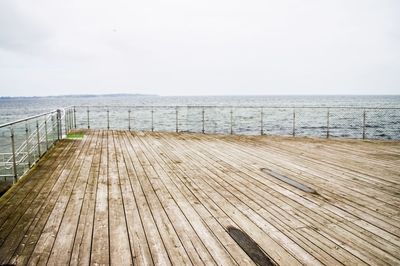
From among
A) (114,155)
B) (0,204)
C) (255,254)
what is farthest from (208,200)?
(114,155)

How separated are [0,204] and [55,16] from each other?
13031 millimetres

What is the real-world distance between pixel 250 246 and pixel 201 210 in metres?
0.88

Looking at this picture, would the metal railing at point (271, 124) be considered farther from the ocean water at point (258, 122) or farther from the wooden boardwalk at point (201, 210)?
the wooden boardwalk at point (201, 210)

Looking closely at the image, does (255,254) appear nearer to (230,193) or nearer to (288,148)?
(230,193)

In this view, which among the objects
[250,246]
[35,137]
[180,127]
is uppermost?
[35,137]

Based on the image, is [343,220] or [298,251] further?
[343,220]

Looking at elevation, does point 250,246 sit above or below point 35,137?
below

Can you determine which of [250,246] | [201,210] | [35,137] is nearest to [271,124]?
[35,137]

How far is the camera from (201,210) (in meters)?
3.13

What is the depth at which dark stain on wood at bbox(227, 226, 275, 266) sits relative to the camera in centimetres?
213

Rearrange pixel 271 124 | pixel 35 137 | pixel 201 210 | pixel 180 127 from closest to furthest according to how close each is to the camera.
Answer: pixel 201 210, pixel 35 137, pixel 180 127, pixel 271 124

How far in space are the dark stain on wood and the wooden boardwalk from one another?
0.05 m

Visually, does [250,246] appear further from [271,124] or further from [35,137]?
[271,124]

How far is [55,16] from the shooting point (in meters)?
13.6
